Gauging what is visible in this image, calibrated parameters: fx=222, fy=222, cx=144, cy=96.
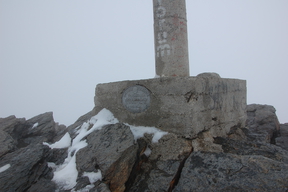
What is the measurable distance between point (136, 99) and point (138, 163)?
1197mm

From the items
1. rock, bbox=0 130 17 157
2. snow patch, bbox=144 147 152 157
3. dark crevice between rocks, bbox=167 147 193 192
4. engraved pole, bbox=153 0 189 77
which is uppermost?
engraved pole, bbox=153 0 189 77

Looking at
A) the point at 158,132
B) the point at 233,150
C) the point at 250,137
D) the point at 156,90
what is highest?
the point at 156,90

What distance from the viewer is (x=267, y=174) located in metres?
2.88

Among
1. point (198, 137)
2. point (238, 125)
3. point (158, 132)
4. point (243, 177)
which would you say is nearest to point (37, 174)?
point (158, 132)

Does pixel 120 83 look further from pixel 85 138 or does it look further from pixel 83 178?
pixel 83 178

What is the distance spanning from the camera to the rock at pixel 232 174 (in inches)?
111

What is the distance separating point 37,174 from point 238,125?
14.6 feet

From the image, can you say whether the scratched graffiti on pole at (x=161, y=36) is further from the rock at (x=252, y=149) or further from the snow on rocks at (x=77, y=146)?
the rock at (x=252, y=149)

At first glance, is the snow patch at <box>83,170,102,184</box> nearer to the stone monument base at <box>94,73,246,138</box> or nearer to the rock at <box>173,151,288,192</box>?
the rock at <box>173,151,288,192</box>

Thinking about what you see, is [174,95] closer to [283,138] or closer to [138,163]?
[138,163]

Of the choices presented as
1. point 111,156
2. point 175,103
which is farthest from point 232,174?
point 111,156

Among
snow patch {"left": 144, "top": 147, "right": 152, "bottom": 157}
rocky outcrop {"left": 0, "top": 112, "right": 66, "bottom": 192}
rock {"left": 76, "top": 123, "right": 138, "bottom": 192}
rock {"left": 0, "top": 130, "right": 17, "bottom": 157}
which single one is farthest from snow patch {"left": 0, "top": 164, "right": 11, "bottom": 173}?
rock {"left": 0, "top": 130, "right": 17, "bottom": 157}

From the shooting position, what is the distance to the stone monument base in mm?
3820

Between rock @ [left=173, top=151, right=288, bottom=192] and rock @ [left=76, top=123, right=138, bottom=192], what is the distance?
2.78 feet
